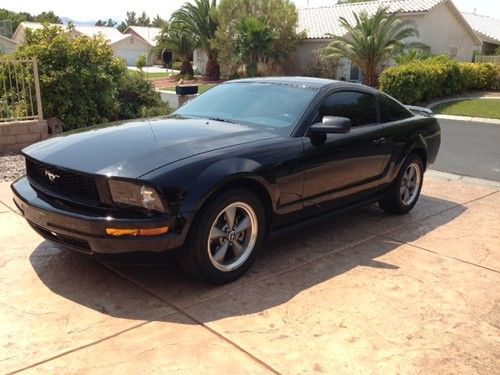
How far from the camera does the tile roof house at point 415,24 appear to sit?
28969 millimetres

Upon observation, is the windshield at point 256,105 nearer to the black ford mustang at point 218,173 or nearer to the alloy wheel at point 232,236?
the black ford mustang at point 218,173

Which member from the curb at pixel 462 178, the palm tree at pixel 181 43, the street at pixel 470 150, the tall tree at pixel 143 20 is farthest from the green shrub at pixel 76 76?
the tall tree at pixel 143 20

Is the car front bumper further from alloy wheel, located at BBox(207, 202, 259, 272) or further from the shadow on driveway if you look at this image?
alloy wheel, located at BBox(207, 202, 259, 272)

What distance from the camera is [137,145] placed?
12.6 ft

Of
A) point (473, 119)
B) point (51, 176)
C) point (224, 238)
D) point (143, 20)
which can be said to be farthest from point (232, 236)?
point (143, 20)

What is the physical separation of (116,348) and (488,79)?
24.5 meters

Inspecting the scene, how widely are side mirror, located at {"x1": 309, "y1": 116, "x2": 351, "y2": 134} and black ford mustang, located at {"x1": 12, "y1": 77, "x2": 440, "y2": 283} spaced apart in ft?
0.04

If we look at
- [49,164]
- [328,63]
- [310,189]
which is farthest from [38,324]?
[328,63]

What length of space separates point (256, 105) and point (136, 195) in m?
1.76

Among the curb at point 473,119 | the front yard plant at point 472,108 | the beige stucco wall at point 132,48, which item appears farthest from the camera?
the beige stucco wall at point 132,48

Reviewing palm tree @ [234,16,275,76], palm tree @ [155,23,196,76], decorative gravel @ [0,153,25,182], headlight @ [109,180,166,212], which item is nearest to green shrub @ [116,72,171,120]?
decorative gravel @ [0,153,25,182]

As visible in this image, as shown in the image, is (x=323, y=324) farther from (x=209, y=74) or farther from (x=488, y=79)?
(x=209, y=74)

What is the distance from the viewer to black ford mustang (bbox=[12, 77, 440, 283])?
3.45m

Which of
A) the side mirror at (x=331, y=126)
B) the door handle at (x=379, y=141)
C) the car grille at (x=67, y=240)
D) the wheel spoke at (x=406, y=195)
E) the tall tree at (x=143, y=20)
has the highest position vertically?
the tall tree at (x=143, y=20)
